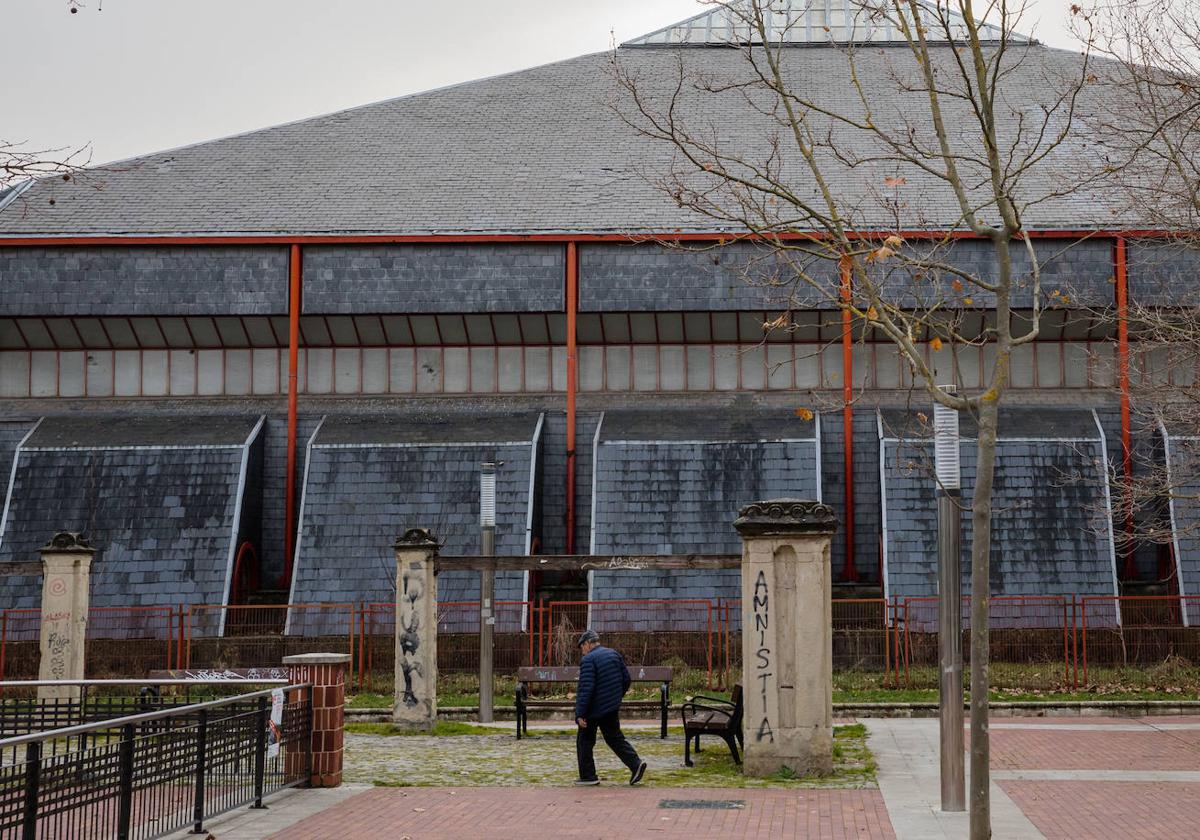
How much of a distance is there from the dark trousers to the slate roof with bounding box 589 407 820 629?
1349 centimetres

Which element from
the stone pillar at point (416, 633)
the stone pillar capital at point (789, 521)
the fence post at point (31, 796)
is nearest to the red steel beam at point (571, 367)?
the stone pillar at point (416, 633)

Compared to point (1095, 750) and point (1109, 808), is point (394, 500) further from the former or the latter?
point (1109, 808)

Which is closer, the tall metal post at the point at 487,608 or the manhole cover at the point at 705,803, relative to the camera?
the manhole cover at the point at 705,803

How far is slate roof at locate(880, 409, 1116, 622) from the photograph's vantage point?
87.4 feet

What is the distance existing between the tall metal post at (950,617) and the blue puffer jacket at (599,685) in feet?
10.1

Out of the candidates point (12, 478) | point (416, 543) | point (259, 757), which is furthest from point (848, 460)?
point (259, 757)

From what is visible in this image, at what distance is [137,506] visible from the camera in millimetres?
28922

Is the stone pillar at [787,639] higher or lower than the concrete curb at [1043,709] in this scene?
higher

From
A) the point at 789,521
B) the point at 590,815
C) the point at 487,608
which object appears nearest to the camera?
the point at 590,815

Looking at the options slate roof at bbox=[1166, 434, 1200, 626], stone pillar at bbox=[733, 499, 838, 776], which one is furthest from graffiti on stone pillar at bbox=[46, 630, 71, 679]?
slate roof at bbox=[1166, 434, 1200, 626]

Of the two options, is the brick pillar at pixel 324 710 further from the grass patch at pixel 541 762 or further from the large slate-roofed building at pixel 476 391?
the large slate-roofed building at pixel 476 391

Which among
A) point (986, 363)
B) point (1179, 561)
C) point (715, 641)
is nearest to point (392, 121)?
point (986, 363)

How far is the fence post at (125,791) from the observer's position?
9.66 meters

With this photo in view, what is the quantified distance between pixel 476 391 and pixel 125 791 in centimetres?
2186
